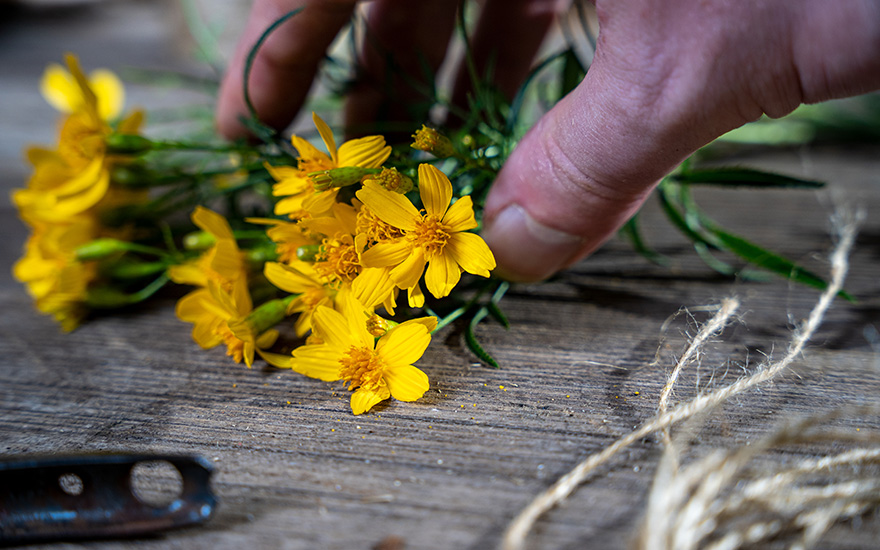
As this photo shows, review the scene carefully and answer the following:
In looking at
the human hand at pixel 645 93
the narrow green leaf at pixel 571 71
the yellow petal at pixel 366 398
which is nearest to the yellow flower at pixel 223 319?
the yellow petal at pixel 366 398

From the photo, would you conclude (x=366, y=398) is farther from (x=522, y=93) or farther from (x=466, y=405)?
(x=522, y=93)

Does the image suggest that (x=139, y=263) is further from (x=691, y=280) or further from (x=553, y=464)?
(x=691, y=280)

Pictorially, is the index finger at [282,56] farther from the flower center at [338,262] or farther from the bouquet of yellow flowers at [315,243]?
the flower center at [338,262]

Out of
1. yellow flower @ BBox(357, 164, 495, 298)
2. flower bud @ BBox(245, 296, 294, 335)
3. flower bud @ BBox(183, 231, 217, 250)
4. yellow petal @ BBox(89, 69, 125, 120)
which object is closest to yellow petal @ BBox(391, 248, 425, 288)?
yellow flower @ BBox(357, 164, 495, 298)

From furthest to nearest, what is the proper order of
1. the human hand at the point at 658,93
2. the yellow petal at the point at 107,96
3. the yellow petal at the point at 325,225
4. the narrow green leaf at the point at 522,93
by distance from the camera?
the yellow petal at the point at 107,96 → the narrow green leaf at the point at 522,93 → the yellow petal at the point at 325,225 → the human hand at the point at 658,93

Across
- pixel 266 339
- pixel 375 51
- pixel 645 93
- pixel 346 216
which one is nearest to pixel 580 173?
pixel 645 93

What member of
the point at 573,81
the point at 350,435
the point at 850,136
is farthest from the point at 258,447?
the point at 850,136
